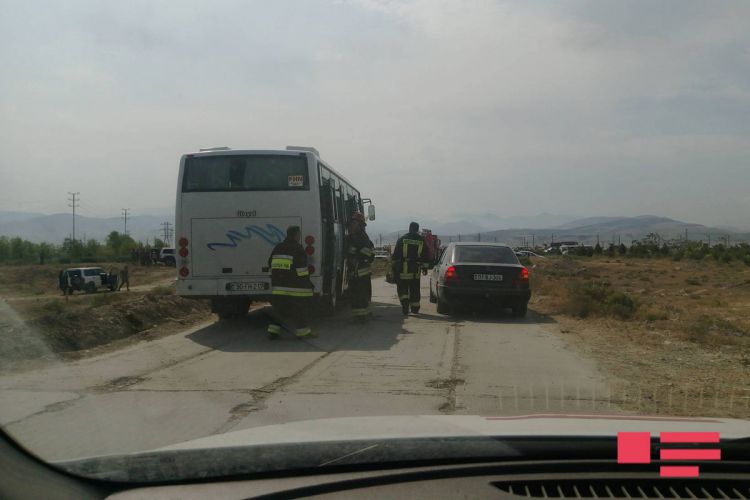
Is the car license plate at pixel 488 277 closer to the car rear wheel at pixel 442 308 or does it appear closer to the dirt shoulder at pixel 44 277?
the car rear wheel at pixel 442 308

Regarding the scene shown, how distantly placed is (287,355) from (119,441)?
4.67 metres

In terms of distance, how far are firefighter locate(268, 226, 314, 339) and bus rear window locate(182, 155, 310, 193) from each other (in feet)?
4.28

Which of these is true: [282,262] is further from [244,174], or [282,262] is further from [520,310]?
[520,310]

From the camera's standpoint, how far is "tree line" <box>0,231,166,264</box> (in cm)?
8156

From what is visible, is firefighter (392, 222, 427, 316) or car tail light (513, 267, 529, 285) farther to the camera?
firefighter (392, 222, 427, 316)

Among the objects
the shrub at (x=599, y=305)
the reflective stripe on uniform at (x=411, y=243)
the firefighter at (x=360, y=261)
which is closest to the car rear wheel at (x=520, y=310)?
the shrub at (x=599, y=305)

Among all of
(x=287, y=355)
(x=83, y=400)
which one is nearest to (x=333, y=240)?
(x=287, y=355)

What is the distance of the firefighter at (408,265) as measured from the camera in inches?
570

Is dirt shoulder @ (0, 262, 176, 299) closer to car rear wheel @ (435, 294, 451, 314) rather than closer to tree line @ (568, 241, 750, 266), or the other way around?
car rear wheel @ (435, 294, 451, 314)

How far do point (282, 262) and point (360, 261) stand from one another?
3.28 metres

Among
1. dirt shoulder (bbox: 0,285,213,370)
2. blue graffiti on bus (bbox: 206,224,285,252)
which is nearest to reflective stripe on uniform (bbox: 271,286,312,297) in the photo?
blue graffiti on bus (bbox: 206,224,285,252)

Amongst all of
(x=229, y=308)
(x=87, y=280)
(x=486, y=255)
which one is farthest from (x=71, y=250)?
(x=486, y=255)

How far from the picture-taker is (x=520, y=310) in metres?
14.4

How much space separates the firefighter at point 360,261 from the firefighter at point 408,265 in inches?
25.5
